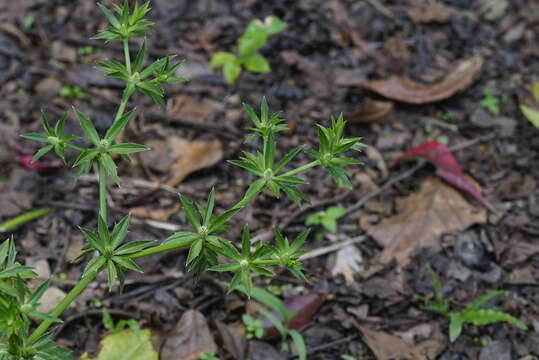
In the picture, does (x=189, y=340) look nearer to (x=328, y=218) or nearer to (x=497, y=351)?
(x=328, y=218)

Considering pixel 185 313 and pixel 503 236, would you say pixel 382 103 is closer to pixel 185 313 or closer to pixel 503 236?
pixel 503 236

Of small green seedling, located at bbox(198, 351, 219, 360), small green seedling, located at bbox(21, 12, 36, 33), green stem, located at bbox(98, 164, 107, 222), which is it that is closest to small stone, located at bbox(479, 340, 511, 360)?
small green seedling, located at bbox(198, 351, 219, 360)

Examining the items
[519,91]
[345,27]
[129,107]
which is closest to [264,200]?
[129,107]

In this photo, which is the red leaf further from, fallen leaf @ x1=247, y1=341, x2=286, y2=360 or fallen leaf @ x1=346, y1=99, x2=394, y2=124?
fallen leaf @ x1=346, y1=99, x2=394, y2=124

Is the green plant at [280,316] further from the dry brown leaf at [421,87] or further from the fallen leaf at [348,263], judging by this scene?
the dry brown leaf at [421,87]

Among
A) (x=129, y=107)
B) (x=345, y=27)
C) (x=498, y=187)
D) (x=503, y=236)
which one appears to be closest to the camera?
(x=503, y=236)
